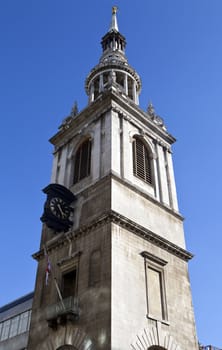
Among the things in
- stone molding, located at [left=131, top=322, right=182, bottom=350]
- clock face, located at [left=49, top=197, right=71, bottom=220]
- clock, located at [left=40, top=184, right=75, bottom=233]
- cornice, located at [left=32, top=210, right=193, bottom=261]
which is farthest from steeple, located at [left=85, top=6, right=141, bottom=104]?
stone molding, located at [left=131, top=322, right=182, bottom=350]

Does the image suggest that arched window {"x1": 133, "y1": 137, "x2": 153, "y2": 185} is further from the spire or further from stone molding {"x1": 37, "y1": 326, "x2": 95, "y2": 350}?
the spire

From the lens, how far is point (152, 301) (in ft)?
78.8

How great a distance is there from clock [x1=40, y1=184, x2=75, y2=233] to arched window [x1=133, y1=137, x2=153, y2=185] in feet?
17.6

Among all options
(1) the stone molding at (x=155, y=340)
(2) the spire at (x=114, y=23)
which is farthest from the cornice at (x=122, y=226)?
(2) the spire at (x=114, y=23)

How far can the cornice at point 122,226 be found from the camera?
2500 cm

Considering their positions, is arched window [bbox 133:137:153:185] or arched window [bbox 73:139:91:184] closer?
arched window [bbox 133:137:153:185]

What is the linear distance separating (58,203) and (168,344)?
11258mm

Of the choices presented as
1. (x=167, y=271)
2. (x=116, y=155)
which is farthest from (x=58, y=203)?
(x=167, y=271)

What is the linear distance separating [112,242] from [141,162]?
9919 mm

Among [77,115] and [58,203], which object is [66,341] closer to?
[58,203]

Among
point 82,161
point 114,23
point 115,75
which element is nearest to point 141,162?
Answer: point 82,161

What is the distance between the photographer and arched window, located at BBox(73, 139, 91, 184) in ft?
103

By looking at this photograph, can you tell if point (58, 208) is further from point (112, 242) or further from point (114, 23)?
point (114, 23)

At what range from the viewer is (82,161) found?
106 feet
